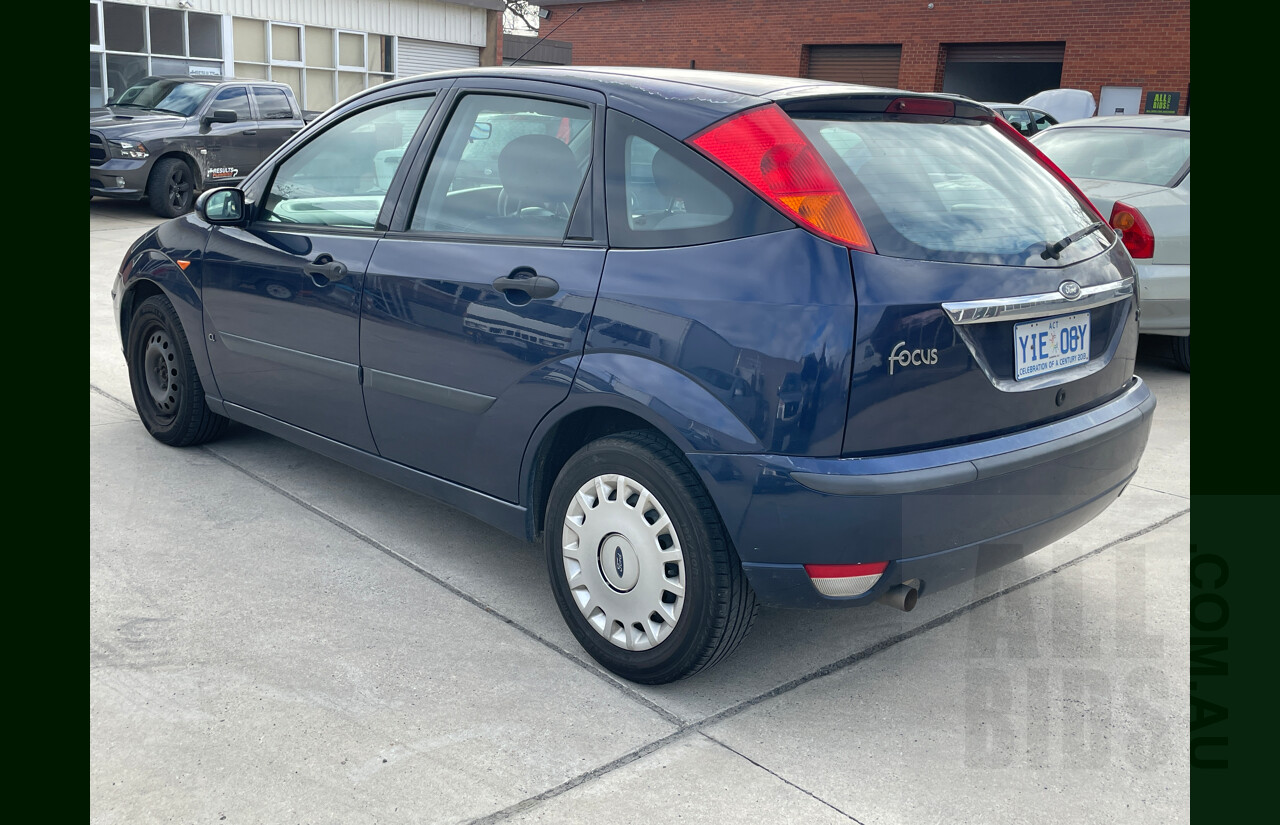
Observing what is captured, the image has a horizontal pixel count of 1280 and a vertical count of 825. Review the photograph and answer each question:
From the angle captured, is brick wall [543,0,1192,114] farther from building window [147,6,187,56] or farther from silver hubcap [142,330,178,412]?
silver hubcap [142,330,178,412]

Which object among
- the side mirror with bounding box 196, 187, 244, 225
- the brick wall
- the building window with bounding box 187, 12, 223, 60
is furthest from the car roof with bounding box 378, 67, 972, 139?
the brick wall

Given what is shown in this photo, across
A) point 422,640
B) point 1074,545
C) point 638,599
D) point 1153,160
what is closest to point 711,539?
point 638,599

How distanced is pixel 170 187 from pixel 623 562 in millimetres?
12646

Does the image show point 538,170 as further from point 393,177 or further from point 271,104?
point 271,104

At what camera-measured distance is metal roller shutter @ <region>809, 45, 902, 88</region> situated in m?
28.7

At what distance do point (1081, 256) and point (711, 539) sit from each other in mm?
1348

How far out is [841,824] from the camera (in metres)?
2.47

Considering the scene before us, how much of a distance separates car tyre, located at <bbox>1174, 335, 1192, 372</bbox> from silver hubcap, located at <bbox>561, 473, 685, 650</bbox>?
5562mm

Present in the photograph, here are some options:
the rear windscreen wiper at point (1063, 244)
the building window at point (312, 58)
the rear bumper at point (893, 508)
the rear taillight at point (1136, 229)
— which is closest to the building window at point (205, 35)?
the building window at point (312, 58)

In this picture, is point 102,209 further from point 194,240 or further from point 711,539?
point 711,539

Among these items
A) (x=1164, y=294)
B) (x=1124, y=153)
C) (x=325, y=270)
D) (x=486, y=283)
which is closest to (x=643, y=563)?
(x=486, y=283)

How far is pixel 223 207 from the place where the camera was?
417 cm

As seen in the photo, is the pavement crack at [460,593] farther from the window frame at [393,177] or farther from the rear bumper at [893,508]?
the window frame at [393,177]

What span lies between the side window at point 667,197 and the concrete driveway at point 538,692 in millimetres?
1256
